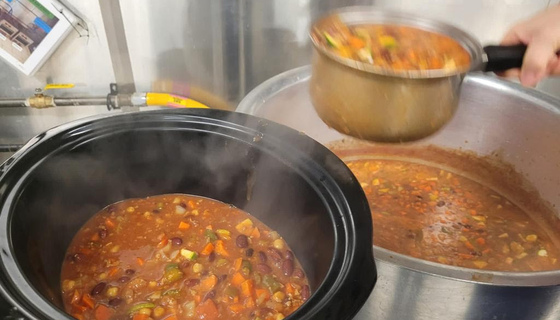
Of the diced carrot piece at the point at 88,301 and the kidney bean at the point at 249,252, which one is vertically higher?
the diced carrot piece at the point at 88,301

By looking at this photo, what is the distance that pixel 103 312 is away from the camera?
943 mm

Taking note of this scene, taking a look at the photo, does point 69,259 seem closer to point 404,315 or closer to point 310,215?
point 310,215

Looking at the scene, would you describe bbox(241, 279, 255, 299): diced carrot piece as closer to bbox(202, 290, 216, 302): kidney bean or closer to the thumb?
bbox(202, 290, 216, 302): kidney bean

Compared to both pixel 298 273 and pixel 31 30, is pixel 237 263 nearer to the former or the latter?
pixel 298 273

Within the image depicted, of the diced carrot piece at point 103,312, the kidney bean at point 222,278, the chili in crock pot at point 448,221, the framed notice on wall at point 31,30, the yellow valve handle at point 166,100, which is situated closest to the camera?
the diced carrot piece at point 103,312

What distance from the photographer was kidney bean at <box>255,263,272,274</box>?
1.07 metres

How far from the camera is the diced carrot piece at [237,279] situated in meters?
1.03

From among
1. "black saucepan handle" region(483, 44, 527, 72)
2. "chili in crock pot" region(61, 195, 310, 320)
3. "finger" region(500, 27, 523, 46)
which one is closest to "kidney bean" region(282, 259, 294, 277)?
"chili in crock pot" region(61, 195, 310, 320)

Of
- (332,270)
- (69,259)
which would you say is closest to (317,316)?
(332,270)

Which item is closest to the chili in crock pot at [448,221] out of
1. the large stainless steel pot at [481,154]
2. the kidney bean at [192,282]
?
the large stainless steel pot at [481,154]

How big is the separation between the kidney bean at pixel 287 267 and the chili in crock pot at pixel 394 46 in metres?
0.49

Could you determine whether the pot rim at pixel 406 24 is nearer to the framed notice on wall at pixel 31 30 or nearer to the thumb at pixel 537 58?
the thumb at pixel 537 58

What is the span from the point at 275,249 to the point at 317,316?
0.43 m

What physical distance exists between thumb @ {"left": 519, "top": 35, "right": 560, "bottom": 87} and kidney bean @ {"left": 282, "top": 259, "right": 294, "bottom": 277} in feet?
2.32
